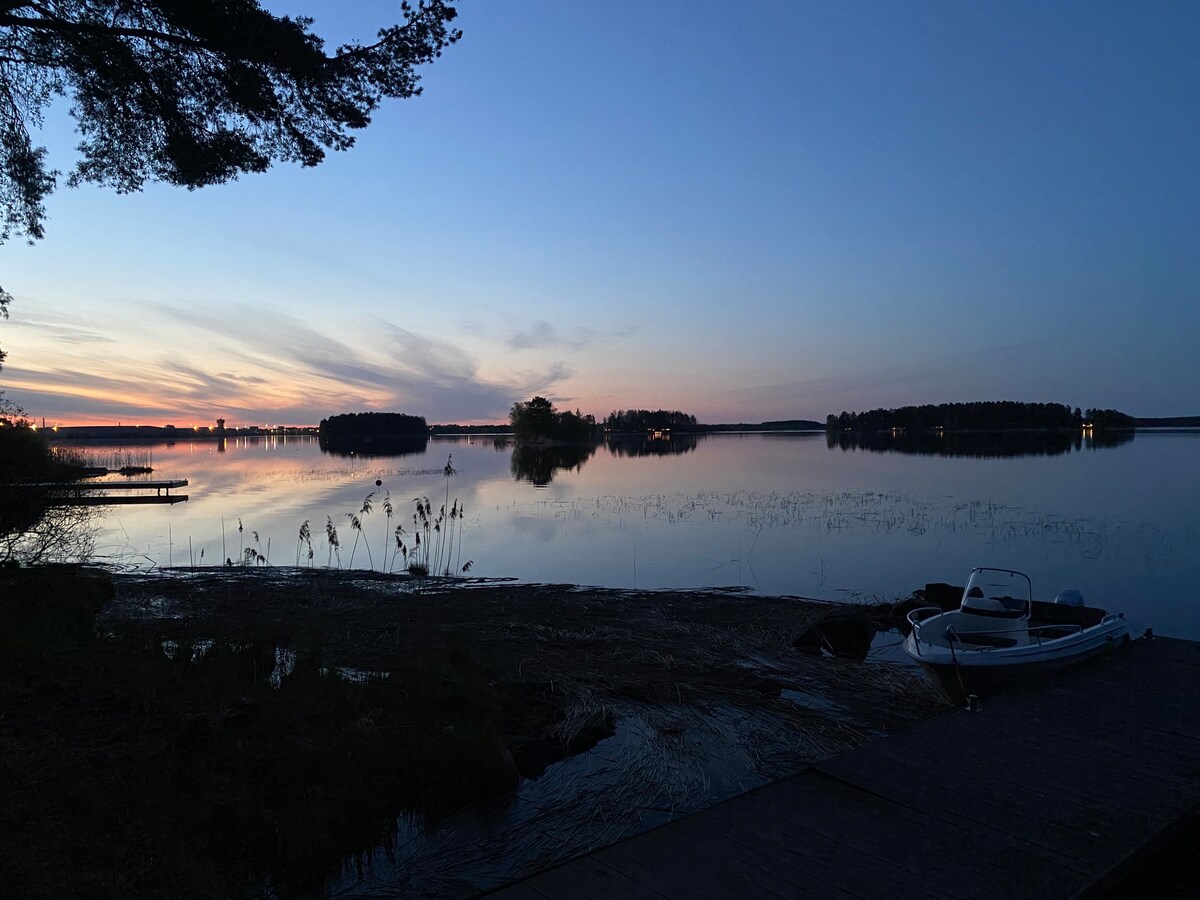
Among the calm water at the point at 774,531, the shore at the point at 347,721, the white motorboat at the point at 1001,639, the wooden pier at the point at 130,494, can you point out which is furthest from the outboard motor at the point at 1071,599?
the wooden pier at the point at 130,494

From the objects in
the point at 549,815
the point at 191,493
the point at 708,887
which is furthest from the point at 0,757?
the point at 191,493

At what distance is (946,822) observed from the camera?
18.0 ft

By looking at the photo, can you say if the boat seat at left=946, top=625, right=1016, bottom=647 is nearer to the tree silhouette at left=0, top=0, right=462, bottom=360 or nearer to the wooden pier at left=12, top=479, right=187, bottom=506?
the tree silhouette at left=0, top=0, right=462, bottom=360

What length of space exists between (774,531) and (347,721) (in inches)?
829

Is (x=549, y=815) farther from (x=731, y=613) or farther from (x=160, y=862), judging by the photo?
(x=731, y=613)

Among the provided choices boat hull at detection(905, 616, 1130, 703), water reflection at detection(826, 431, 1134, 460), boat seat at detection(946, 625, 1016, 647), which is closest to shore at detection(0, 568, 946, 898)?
boat hull at detection(905, 616, 1130, 703)

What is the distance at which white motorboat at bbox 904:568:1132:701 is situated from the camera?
29.7 feet

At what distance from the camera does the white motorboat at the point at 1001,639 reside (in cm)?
906

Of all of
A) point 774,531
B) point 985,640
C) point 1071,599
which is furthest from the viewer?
point 774,531

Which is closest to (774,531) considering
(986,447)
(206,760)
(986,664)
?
(986,664)

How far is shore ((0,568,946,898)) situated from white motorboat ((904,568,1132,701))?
2.54ft

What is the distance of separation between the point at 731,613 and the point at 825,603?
8.38 feet

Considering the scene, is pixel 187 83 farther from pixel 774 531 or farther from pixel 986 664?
pixel 774 531

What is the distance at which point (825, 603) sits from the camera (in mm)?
15555
